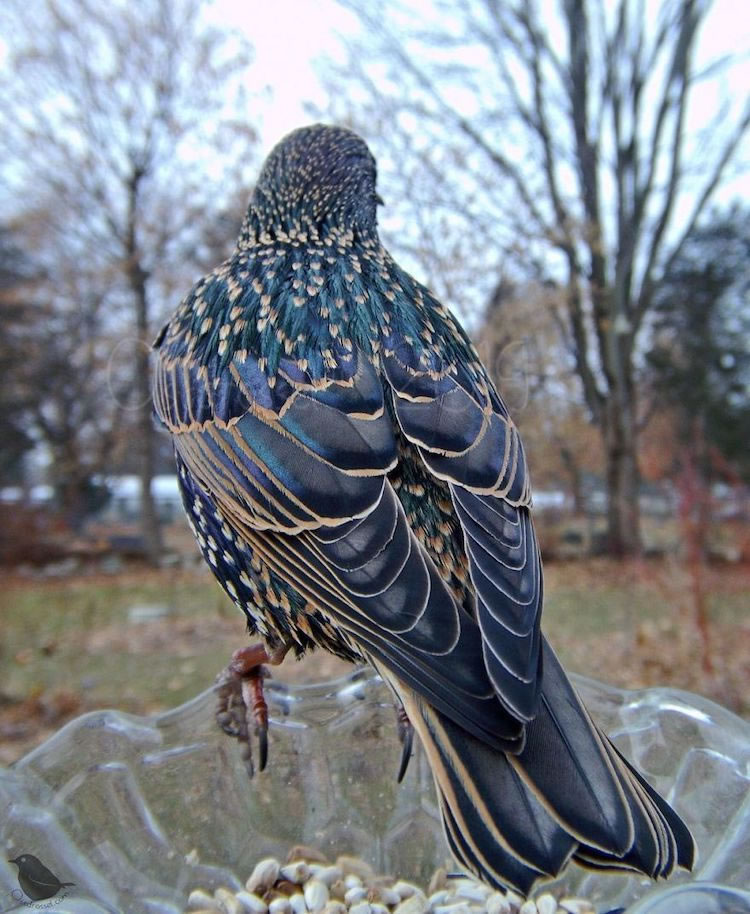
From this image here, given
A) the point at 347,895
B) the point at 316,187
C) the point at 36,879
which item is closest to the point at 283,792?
the point at 347,895

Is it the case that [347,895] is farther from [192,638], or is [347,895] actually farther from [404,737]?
[192,638]

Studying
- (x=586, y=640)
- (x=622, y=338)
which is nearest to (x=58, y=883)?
(x=586, y=640)

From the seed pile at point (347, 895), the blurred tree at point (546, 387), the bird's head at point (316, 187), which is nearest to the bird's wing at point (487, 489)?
the bird's head at point (316, 187)

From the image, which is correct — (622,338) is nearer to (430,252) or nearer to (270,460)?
(430,252)

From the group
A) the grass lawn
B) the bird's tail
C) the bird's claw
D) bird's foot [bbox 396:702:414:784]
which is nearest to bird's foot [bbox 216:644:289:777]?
the bird's claw

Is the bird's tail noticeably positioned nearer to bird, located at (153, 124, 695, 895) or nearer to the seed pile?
bird, located at (153, 124, 695, 895)

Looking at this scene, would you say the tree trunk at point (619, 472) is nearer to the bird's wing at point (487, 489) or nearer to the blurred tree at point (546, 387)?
the blurred tree at point (546, 387)

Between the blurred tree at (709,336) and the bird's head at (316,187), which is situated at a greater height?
the blurred tree at (709,336)
